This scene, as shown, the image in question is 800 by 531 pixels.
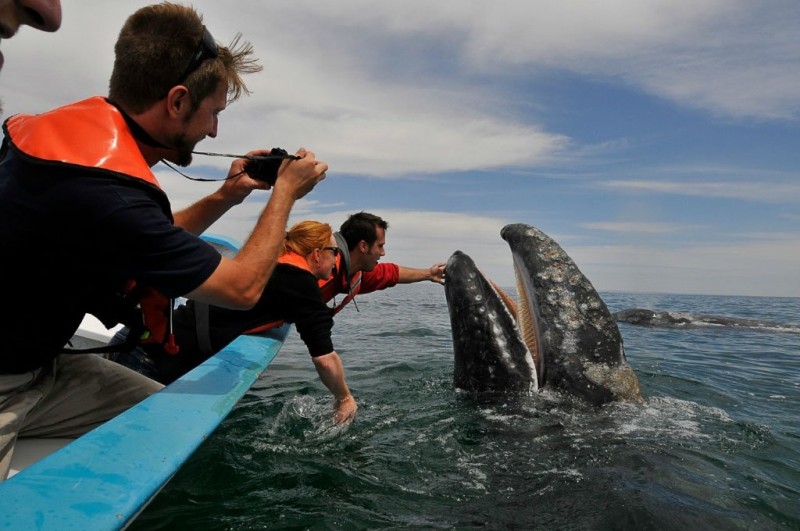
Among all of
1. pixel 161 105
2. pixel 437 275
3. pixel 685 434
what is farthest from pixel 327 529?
pixel 437 275

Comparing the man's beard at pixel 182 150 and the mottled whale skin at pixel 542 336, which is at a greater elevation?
the man's beard at pixel 182 150

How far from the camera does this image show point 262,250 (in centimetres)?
286

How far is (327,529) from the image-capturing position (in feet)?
10.1

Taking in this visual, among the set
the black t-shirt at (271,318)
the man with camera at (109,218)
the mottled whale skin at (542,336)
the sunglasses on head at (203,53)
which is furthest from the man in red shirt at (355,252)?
the sunglasses on head at (203,53)

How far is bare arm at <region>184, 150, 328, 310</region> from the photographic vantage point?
8.64 ft

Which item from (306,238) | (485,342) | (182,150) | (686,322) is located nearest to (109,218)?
(182,150)

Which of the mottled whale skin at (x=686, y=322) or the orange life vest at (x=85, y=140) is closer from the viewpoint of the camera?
the orange life vest at (x=85, y=140)

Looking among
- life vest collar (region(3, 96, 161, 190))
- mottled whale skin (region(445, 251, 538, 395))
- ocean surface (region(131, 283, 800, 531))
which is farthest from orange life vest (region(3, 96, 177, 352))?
Result: mottled whale skin (region(445, 251, 538, 395))

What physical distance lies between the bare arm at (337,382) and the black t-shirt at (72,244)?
2049 mm

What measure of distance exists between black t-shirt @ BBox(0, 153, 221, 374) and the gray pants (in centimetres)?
24

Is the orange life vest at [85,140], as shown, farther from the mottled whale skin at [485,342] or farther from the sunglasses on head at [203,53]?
the mottled whale skin at [485,342]

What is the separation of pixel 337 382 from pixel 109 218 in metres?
2.62

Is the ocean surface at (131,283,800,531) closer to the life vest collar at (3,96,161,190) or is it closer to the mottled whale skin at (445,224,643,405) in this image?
the mottled whale skin at (445,224,643,405)

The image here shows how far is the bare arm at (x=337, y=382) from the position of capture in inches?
178
